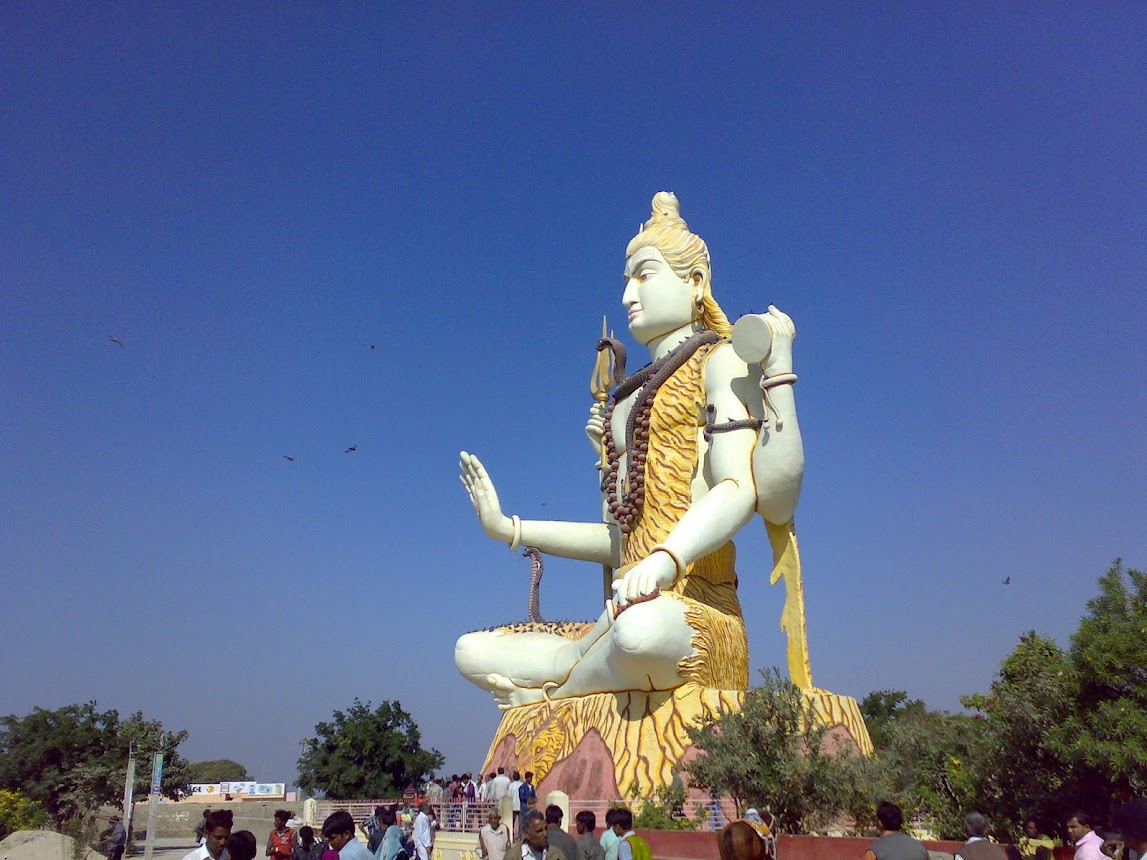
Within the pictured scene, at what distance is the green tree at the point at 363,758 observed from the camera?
20.0m

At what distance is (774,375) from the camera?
11.8m

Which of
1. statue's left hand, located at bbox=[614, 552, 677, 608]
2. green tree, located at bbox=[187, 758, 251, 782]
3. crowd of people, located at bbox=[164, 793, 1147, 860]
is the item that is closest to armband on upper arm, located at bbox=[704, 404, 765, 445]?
statue's left hand, located at bbox=[614, 552, 677, 608]

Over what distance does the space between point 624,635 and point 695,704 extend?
114cm

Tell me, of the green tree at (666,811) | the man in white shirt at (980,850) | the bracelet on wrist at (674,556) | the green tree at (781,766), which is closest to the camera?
the man in white shirt at (980,850)

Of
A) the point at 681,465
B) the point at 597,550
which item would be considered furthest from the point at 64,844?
the point at 681,465

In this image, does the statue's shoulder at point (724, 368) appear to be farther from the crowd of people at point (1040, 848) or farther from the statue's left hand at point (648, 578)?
the crowd of people at point (1040, 848)

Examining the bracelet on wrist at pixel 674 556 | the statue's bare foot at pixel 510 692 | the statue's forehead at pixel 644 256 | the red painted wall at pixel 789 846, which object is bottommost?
the red painted wall at pixel 789 846

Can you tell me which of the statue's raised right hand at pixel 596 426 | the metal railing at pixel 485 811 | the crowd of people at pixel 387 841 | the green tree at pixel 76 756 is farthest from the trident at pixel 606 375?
the green tree at pixel 76 756

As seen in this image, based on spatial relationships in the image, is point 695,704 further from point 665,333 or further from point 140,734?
point 140,734

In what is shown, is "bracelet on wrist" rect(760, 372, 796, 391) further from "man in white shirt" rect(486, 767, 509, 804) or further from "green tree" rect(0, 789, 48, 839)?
"green tree" rect(0, 789, 48, 839)

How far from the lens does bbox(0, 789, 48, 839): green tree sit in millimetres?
16859

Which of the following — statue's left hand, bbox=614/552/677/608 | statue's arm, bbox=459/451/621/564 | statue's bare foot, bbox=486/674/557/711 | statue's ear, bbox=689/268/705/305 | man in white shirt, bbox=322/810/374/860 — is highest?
statue's ear, bbox=689/268/705/305

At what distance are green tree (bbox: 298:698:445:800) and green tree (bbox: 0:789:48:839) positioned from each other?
15.6ft

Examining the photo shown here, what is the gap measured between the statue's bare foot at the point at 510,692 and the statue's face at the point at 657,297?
4.92m
